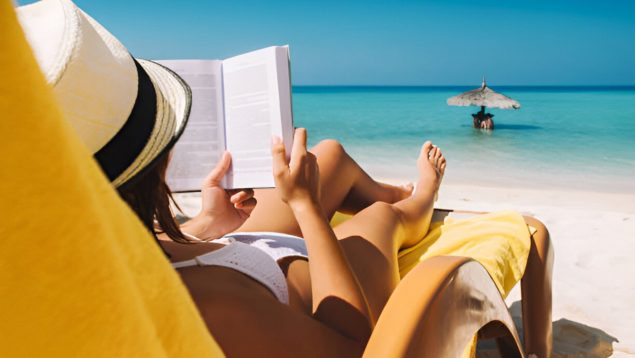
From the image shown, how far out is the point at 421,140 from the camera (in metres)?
11.2

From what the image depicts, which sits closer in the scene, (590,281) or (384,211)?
(384,211)

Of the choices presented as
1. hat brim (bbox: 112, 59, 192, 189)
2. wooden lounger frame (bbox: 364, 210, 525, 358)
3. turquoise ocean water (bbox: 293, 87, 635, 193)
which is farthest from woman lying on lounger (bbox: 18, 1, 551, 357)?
turquoise ocean water (bbox: 293, 87, 635, 193)

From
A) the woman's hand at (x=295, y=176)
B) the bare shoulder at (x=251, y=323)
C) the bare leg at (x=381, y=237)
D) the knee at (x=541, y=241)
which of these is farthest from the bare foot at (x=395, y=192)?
the bare shoulder at (x=251, y=323)

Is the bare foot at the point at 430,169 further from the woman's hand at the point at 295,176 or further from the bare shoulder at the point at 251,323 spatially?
the bare shoulder at the point at 251,323

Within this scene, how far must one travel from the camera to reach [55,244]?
17cm

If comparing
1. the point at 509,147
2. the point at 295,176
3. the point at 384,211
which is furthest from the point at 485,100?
the point at 295,176

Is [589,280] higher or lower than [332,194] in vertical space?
lower

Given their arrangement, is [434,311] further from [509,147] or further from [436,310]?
[509,147]

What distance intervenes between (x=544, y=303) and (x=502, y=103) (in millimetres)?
9960

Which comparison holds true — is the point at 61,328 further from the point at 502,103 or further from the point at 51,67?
the point at 502,103

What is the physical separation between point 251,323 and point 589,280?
2206 mm

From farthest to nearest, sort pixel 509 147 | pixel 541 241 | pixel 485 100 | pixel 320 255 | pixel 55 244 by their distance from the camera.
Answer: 1. pixel 485 100
2. pixel 509 147
3. pixel 541 241
4. pixel 320 255
5. pixel 55 244

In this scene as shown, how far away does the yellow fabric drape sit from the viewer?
16 cm

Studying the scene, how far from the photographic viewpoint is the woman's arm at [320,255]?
104 centimetres
